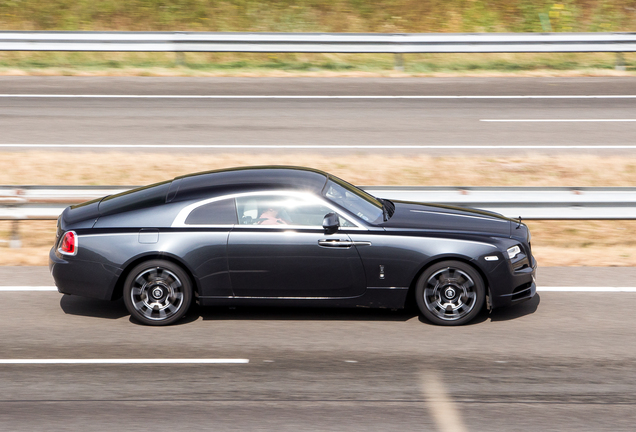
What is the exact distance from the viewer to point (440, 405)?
539cm

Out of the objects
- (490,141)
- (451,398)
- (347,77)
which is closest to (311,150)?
(490,141)

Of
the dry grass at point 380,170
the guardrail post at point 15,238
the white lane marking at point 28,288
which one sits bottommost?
the white lane marking at point 28,288

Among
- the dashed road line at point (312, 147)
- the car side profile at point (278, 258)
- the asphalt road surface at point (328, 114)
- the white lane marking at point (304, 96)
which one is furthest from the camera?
the white lane marking at point (304, 96)

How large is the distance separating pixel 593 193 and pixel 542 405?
4.77 meters

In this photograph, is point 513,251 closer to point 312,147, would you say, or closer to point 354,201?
point 354,201

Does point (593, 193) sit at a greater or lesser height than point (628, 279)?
greater

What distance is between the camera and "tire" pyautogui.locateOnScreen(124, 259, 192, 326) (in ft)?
23.0

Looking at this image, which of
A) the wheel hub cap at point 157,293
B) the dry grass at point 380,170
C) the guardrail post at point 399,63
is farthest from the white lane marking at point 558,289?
the guardrail post at point 399,63

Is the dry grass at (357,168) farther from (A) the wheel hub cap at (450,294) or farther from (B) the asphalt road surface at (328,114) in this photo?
(A) the wheel hub cap at (450,294)

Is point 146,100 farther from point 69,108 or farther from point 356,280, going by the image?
point 356,280

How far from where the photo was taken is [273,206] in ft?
23.2

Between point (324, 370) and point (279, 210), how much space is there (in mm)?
1675

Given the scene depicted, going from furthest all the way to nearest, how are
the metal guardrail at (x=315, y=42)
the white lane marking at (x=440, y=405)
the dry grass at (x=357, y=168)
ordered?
the metal guardrail at (x=315, y=42) < the dry grass at (x=357, y=168) < the white lane marking at (x=440, y=405)

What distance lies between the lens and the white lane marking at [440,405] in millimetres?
5105
